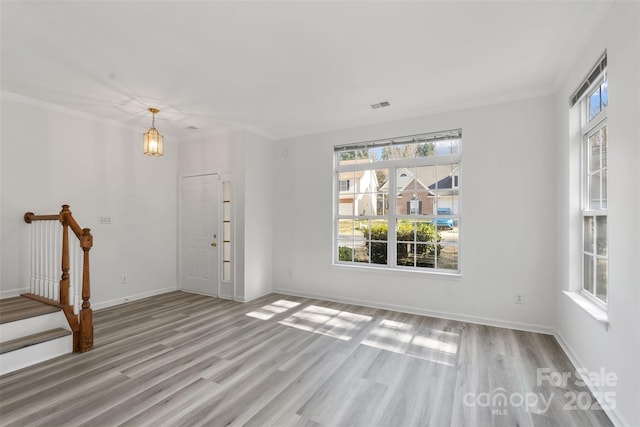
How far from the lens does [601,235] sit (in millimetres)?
2473

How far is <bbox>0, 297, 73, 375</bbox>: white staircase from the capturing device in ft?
8.64

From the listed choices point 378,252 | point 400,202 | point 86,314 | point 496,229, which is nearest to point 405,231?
point 400,202

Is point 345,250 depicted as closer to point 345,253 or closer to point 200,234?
point 345,253

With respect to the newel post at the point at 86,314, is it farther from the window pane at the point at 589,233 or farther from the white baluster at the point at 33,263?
the window pane at the point at 589,233

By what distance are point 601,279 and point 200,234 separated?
17.3 feet

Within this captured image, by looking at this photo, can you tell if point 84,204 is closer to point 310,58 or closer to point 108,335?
point 108,335

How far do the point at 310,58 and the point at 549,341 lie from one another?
154 inches

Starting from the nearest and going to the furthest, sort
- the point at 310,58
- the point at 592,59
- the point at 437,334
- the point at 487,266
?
the point at 592,59 < the point at 310,58 < the point at 437,334 < the point at 487,266

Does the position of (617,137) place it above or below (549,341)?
above

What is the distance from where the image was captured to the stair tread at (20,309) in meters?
2.84

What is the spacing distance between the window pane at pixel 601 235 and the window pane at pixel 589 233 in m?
0.10

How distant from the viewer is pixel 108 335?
3.38 meters

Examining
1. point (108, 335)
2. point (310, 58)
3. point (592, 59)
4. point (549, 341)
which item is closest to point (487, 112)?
point (592, 59)

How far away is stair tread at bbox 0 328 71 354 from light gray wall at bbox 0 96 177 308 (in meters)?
1.17
